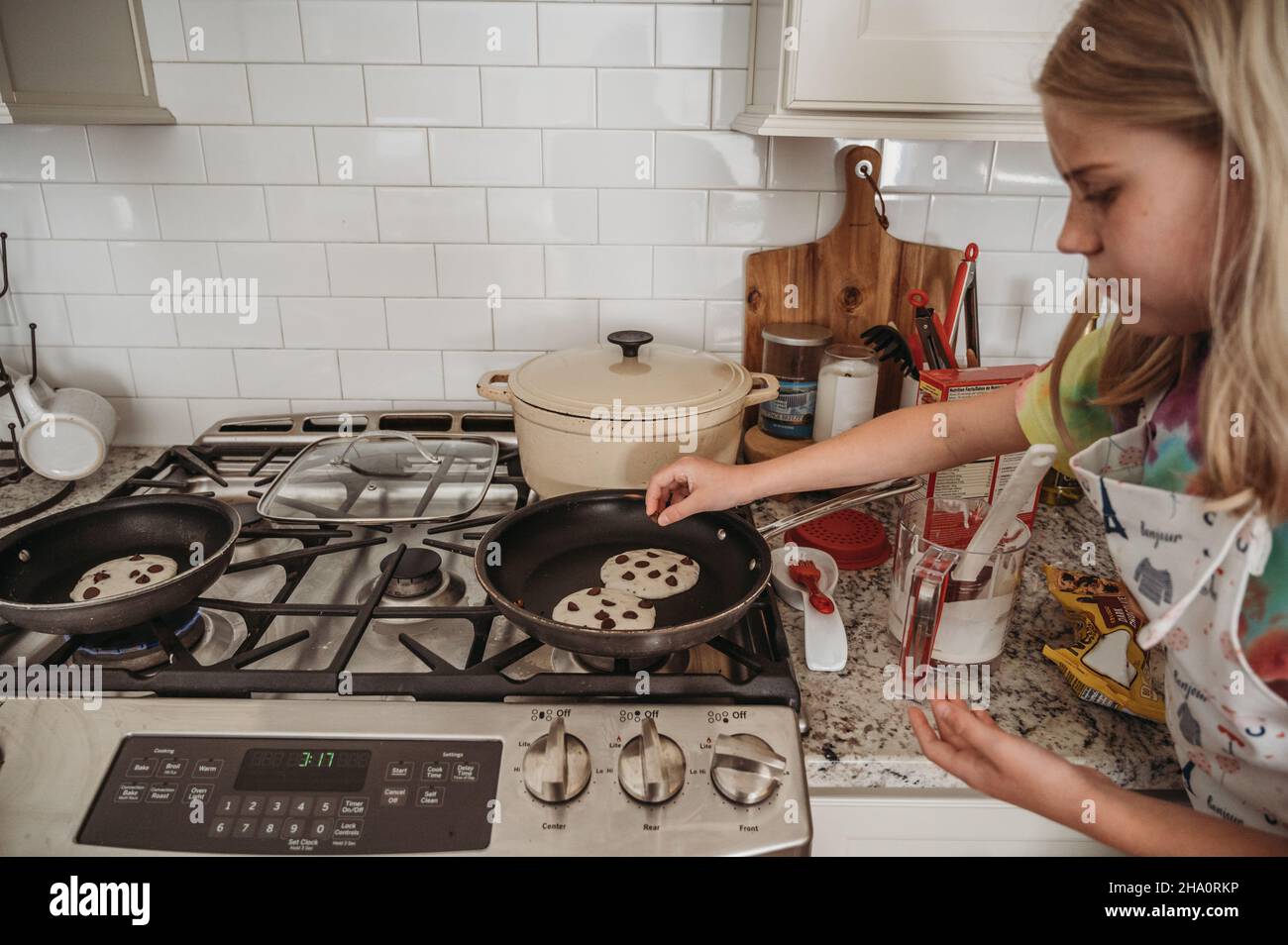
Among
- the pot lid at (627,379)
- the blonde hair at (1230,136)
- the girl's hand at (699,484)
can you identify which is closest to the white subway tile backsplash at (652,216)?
the pot lid at (627,379)

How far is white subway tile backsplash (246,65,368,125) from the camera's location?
1.15 metres

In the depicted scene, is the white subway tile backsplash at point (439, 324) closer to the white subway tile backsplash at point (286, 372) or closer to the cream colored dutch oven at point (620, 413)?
the white subway tile backsplash at point (286, 372)

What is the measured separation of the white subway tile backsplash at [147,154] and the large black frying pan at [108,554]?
498 millimetres

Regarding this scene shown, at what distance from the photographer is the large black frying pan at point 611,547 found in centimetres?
85

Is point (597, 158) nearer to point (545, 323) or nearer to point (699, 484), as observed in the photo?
point (545, 323)

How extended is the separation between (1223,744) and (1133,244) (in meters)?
0.38

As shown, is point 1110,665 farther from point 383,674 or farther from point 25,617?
point 25,617

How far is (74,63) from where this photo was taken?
3.35 feet

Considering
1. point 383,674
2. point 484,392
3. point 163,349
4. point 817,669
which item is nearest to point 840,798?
point 817,669

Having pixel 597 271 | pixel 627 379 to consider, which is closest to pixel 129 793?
pixel 627 379

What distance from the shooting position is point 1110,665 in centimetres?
81

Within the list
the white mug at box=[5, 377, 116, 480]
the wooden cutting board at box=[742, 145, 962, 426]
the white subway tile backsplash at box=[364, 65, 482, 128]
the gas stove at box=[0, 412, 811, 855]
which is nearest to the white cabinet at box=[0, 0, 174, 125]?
the white subway tile backsplash at box=[364, 65, 482, 128]

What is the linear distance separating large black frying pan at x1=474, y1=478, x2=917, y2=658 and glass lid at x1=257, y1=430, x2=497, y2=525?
5.7 inches

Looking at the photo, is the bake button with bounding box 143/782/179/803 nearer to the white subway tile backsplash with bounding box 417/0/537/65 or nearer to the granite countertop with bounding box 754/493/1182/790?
the granite countertop with bounding box 754/493/1182/790
